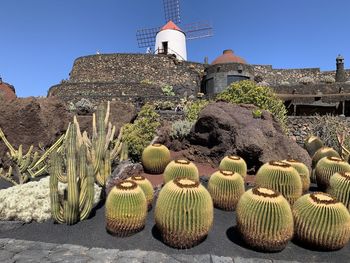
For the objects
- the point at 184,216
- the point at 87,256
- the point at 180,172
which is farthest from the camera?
the point at 180,172

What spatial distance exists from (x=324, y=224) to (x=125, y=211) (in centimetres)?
273

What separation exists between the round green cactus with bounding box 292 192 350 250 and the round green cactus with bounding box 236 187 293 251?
238mm

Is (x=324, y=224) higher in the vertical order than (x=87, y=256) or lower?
higher

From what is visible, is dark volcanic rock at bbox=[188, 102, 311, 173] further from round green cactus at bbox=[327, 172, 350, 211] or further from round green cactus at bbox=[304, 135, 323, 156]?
round green cactus at bbox=[327, 172, 350, 211]

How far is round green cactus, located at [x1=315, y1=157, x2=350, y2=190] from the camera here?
6.78 meters

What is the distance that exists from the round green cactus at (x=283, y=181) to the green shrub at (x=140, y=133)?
4.35 m

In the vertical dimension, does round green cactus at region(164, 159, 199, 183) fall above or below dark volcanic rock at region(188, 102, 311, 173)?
below

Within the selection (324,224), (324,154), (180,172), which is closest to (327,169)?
(324,154)

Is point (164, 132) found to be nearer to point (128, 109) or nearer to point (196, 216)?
point (128, 109)

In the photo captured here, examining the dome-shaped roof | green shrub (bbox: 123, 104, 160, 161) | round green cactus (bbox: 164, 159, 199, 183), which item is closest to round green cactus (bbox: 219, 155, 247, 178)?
round green cactus (bbox: 164, 159, 199, 183)

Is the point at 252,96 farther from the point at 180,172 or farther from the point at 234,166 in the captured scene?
the point at 180,172

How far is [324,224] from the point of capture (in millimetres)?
4625

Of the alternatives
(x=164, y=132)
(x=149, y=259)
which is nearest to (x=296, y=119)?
(x=164, y=132)

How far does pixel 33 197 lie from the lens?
618 centimetres
